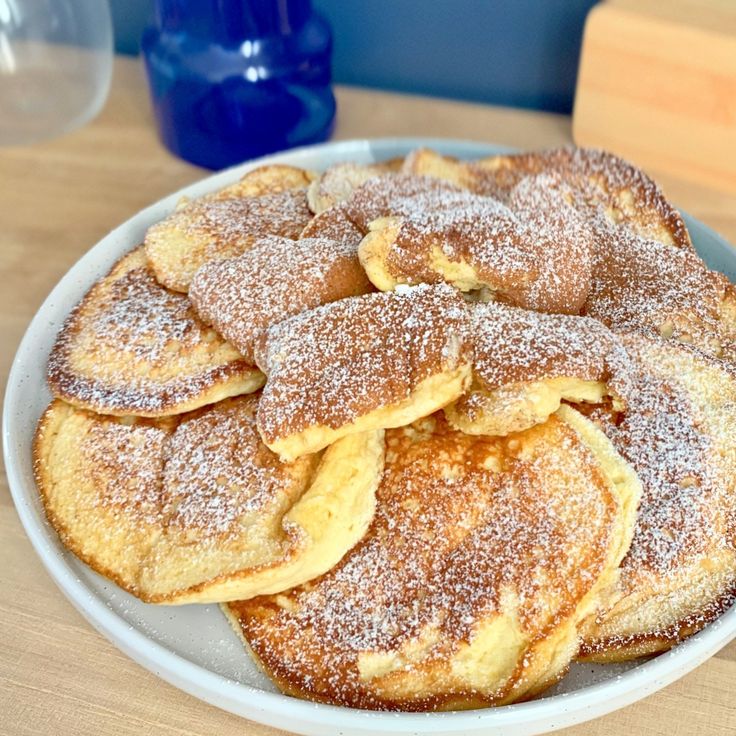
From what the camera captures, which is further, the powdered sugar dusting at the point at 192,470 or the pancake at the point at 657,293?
the pancake at the point at 657,293

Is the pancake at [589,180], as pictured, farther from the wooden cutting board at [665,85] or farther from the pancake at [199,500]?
the pancake at [199,500]

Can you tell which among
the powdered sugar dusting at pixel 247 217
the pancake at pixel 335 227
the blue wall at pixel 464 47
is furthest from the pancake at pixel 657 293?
the blue wall at pixel 464 47

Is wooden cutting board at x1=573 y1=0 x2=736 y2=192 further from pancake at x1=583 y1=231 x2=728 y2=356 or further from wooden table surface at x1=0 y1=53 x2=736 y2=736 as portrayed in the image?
pancake at x1=583 y1=231 x2=728 y2=356

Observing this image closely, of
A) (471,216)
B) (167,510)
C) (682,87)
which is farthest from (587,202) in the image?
(167,510)

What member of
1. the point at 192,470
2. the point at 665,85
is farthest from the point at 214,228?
the point at 665,85

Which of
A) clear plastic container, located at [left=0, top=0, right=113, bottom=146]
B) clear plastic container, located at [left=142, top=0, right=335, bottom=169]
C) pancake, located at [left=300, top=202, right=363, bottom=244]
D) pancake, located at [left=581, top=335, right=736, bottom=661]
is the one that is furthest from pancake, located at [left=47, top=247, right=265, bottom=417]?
clear plastic container, located at [left=0, top=0, right=113, bottom=146]

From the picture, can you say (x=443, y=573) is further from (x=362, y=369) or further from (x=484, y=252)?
(x=484, y=252)
